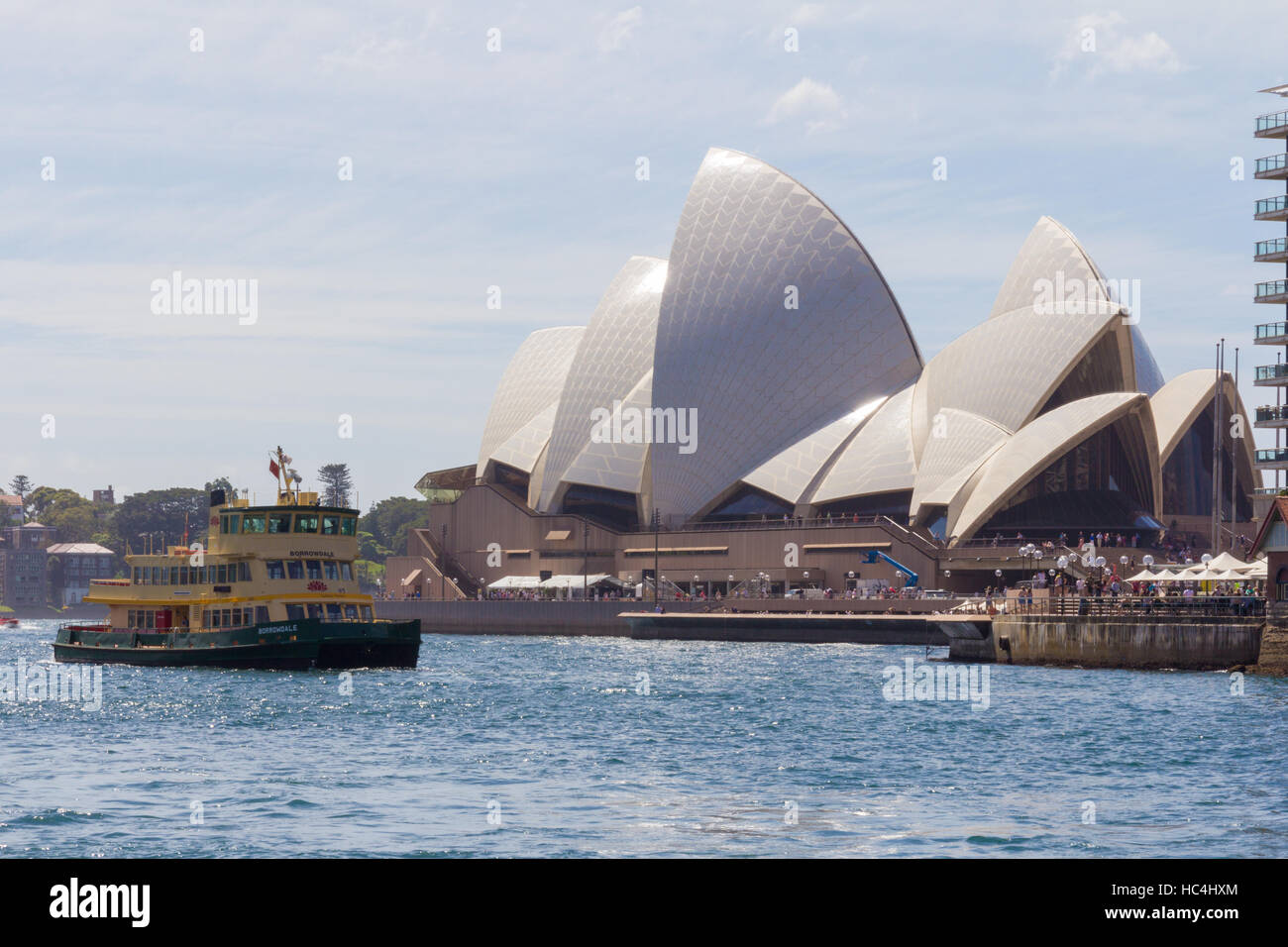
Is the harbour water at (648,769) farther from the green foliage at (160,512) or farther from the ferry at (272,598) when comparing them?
the green foliage at (160,512)

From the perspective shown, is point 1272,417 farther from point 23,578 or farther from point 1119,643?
point 23,578

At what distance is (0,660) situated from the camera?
68.6 meters

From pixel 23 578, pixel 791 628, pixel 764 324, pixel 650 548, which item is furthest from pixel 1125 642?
pixel 23 578

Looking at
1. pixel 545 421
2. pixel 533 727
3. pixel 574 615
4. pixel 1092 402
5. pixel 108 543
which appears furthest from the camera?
pixel 108 543

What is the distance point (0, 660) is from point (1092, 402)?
5552 cm

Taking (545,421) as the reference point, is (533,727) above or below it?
below

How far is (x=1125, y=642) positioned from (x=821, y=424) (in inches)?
1820

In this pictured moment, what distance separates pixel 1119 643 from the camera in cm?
4944

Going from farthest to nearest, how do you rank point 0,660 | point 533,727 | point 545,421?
point 545,421, point 0,660, point 533,727

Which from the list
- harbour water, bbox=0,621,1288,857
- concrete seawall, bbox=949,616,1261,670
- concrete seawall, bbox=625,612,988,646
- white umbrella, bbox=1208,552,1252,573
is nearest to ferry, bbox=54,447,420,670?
harbour water, bbox=0,621,1288,857

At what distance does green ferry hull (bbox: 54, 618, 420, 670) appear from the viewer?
5000 centimetres

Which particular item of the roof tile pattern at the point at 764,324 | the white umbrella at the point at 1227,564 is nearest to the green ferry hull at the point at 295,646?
the white umbrella at the point at 1227,564

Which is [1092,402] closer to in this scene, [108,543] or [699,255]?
[699,255]

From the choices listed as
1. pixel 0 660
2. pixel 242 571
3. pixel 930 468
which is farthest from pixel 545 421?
pixel 242 571
